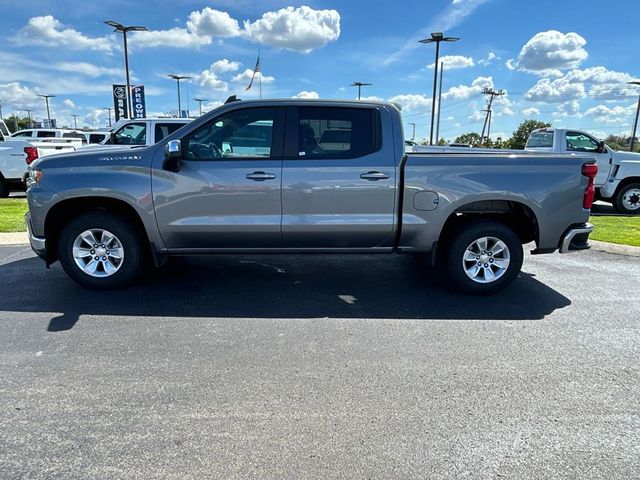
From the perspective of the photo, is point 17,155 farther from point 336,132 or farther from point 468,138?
point 468,138

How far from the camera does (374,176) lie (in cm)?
454

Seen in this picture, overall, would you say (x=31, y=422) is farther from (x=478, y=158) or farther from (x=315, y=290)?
(x=478, y=158)

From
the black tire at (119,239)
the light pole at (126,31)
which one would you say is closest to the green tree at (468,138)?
the light pole at (126,31)

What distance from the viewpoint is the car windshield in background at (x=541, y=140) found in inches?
456

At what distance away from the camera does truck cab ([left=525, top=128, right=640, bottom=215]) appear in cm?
1092

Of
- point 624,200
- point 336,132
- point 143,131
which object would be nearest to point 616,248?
point 336,132

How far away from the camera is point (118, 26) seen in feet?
88.8

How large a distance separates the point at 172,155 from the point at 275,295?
5.80 feet

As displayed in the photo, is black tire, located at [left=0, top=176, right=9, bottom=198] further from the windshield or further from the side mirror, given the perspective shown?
the side mirror

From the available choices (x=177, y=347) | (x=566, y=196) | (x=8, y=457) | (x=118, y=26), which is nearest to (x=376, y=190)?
(x=566, y=196)

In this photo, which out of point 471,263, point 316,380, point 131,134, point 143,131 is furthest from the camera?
point 131,134

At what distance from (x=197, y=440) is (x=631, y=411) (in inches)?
104

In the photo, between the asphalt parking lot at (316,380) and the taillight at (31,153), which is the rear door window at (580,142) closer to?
the asphalt parking lot at (316,380)

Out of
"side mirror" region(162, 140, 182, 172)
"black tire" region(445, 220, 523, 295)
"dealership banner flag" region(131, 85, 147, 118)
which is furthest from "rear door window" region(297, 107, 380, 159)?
"dealership banner flag" region(131, 85, 147, 118)
